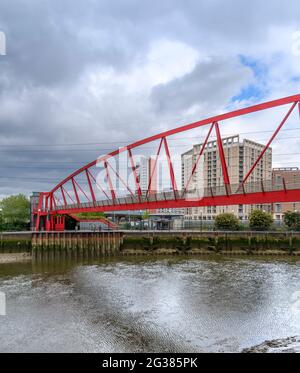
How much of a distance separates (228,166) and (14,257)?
5579 centimetres

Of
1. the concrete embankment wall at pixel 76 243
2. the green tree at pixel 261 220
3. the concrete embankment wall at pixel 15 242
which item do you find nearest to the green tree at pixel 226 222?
the green tree at pixel 261 220

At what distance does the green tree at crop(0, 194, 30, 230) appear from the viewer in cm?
7059

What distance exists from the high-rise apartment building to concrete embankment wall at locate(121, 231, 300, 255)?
18638 mm

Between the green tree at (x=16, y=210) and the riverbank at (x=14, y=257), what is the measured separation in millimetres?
35200

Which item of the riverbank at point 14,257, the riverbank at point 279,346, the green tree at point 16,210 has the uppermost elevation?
the green tree at point 16,210

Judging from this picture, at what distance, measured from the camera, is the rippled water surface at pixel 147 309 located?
11.3 meters

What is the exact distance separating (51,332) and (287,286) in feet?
47.8

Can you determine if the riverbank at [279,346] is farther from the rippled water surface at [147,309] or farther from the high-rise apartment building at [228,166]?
the high-rise apartment building at [228,166]

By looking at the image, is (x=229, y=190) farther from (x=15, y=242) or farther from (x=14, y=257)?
(x=15, y=242)

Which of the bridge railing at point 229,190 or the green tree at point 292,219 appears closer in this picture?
the bridge railing at point 229,190

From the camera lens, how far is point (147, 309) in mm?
15195

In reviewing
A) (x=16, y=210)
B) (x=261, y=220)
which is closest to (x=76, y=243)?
(x=261, y=220)

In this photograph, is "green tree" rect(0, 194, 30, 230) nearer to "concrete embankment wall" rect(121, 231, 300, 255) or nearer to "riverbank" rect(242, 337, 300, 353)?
"concrete embankment wall" rect(121, 231, 300, 255)
